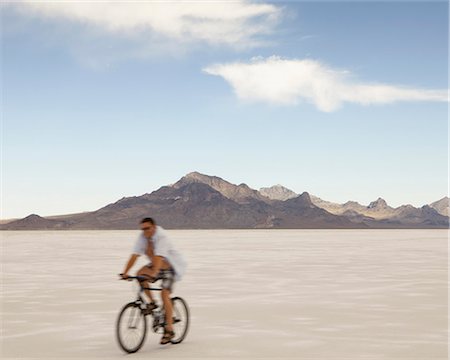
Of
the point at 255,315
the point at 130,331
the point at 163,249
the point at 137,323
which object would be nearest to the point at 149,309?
the point at 137,323

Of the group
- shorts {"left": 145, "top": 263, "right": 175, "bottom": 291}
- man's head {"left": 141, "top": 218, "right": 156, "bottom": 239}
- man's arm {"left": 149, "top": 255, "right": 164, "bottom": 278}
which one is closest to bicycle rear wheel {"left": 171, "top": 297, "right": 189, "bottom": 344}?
shorts {"left": 145, "top": 263, "right": 175, "bottom": 291}

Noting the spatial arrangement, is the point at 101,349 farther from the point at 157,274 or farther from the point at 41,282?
the point at 41,282

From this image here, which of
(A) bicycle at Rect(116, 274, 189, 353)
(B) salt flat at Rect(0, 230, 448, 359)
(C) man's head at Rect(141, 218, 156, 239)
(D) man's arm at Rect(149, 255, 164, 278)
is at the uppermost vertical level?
(C) man's head at Rect(141, 218, 156, 239)

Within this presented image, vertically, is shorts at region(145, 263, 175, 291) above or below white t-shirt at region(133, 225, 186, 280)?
below

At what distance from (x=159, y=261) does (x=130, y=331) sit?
3.43 feet

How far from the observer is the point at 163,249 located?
10.7m

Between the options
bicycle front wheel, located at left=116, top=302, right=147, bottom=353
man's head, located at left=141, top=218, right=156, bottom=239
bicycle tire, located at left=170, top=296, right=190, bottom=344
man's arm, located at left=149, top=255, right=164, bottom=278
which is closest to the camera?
bicycle front wheel, located at left=116, top=302, right=147, bottom=353

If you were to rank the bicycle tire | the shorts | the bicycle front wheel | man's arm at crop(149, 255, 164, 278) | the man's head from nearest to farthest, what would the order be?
the bicycle front wheel < man's arm at crop(149, 255, 164, 278) < the man's head < the shorts < the bicycle tire

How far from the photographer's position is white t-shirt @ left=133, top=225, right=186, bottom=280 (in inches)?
420

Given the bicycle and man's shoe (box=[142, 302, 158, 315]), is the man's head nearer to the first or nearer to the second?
the bicycle

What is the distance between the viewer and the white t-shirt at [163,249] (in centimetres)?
1066

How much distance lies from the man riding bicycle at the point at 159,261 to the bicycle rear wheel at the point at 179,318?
1.52 feet

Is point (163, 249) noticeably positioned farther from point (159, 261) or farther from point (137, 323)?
point (137, 323)

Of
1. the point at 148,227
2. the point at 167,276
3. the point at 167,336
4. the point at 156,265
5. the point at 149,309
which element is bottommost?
the point at 167,336
